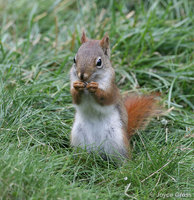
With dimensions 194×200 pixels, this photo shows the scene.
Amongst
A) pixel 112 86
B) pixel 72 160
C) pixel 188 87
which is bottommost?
pixel 188 87

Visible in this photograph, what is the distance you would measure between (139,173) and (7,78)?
169 cm

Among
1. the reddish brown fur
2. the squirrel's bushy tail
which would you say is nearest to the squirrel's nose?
the reddish brown fur

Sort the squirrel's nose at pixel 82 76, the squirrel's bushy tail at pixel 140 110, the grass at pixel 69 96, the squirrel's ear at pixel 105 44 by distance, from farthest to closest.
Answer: the squirrel's bushy tail at pixel 140 110 < the squirrel's ear at pixel 105 44 < the squirrel's nose at pixel 82 76 < the grass at pixel 69 96

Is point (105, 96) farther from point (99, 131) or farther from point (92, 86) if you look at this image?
point (99, 131)

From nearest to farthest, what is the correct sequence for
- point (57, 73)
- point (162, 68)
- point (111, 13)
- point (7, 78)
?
point (7, 78)
point (57, 73)
point (162, 68)
point (111, 13)

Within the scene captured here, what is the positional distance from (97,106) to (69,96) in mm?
921

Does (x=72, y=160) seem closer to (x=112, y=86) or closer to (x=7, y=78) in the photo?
(x=112, y=86)

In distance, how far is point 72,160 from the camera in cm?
277

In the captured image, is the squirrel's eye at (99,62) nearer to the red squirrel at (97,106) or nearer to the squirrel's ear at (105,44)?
the red squirrel at (97,106)

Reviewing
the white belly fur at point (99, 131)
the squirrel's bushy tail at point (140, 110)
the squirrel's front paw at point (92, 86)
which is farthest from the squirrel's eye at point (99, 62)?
the squirrel's bushy tail at point (140, 110)

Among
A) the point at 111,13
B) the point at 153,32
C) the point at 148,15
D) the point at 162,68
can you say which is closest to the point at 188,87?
the point at 162,68

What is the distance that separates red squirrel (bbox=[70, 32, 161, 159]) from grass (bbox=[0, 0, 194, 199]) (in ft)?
0.45

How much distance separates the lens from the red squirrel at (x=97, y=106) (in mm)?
2791

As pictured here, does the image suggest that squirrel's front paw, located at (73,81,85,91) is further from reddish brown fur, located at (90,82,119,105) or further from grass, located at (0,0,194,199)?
grass, located at (0,0,194,199)
